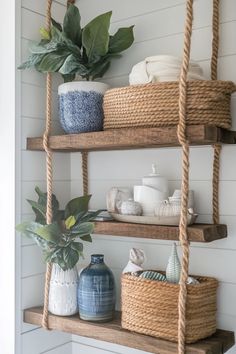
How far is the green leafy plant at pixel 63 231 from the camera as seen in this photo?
1.33 metres

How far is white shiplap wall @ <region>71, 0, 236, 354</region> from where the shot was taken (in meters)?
1.28

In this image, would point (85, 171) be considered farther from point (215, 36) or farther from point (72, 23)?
point (215, 36)

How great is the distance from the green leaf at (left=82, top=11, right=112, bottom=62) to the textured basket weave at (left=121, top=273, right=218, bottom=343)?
0.68m

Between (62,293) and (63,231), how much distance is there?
194 millimetres

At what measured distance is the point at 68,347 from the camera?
5.26 ft

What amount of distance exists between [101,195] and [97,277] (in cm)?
32

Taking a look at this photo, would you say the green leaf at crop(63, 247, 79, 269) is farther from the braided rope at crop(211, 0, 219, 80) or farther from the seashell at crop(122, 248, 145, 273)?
the braided rope at crop(211, 0, 219, 80)

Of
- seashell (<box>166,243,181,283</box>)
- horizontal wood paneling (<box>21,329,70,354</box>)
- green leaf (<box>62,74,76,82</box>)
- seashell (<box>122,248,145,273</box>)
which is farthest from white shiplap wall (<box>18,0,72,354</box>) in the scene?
seashell (<box>166,243,181,283</box>)

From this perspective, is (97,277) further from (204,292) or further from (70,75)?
(70,75)

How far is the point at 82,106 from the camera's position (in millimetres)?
1362

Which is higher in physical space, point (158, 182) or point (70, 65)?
point (70, 65)

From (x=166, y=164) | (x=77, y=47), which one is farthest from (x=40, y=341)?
(x=77, y=47)

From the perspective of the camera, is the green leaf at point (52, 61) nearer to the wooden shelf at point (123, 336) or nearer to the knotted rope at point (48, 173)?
the knotted rope at point (48, 173)

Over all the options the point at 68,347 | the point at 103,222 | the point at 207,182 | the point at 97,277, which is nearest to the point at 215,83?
the point at 207,182
